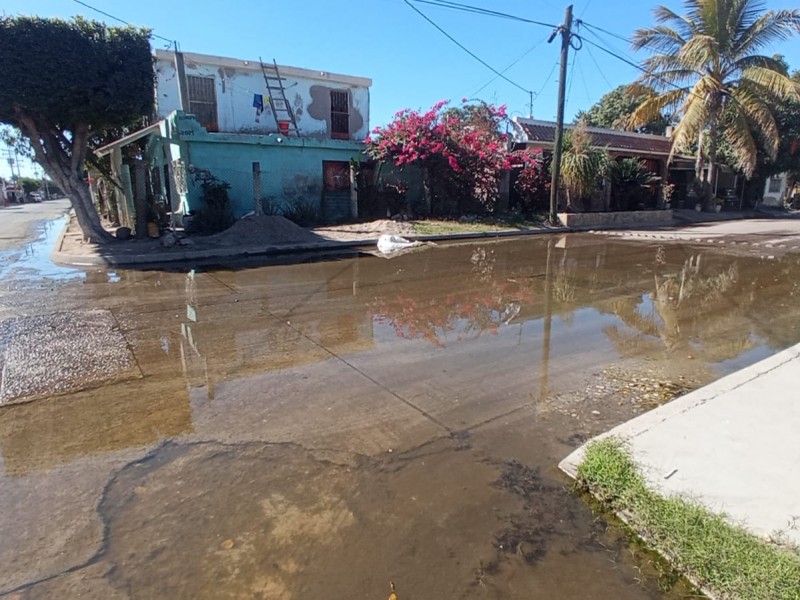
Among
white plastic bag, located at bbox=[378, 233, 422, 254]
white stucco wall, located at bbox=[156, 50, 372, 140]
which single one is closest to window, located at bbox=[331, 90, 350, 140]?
white stucco wall, located at bbox=[156, 50, 372, 140]

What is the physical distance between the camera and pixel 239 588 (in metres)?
2.33

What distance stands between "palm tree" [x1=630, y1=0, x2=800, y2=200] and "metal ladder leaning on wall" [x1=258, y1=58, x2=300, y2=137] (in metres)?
15.7

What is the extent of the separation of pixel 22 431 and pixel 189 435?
4.21 feet

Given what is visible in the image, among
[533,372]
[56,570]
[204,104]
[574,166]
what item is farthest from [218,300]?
[574,166]

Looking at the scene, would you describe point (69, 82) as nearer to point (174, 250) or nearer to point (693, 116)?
point (174, 250)

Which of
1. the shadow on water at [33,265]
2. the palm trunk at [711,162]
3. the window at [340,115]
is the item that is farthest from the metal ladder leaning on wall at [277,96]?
the palm trunk at [711,162]

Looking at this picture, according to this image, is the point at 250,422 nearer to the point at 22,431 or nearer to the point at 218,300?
the point at 22,431

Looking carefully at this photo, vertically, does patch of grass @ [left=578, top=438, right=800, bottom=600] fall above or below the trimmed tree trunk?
below

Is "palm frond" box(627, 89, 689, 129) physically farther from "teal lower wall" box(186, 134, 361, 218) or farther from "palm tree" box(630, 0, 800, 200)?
"teal lower wall" box(186, 134, 361, 218)

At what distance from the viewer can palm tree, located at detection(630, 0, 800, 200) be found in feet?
69.2

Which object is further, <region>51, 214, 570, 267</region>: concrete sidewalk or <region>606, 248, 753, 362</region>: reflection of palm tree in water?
<region>51, 214, 570, 267</region>: concrete sidewalk

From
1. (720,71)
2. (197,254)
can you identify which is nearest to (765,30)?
(720,71)

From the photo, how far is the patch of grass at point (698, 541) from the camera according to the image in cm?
220

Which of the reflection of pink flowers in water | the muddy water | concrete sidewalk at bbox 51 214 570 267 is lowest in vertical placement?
the muddy water
